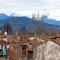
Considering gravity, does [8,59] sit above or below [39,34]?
below

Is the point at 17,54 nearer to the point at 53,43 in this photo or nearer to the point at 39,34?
the point at 53,43

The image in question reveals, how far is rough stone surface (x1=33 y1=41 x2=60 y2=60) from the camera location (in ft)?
23.8

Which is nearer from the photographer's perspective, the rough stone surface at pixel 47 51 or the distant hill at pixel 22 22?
the rough stone surface at pixel 47 51

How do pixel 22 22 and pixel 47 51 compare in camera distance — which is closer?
pixel 47 51

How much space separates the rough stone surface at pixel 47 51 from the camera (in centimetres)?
726

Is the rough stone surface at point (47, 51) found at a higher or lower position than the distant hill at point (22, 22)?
lower

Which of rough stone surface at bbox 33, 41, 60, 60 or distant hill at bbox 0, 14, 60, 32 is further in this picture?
distant hill at bbox 0, 14, 60, 32

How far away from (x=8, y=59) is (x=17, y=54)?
0.51 meters

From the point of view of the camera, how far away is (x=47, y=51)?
24.4 ft

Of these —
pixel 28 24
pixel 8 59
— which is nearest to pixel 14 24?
pixel 28 24

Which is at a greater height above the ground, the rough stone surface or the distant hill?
the distant hill

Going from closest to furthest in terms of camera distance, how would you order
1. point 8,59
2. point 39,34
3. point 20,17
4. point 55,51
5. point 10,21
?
point 55,51
point 8,59
point 39,34
point 20,17
point 10,21

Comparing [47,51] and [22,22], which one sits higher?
[22,22]

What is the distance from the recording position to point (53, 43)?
24.6ft
